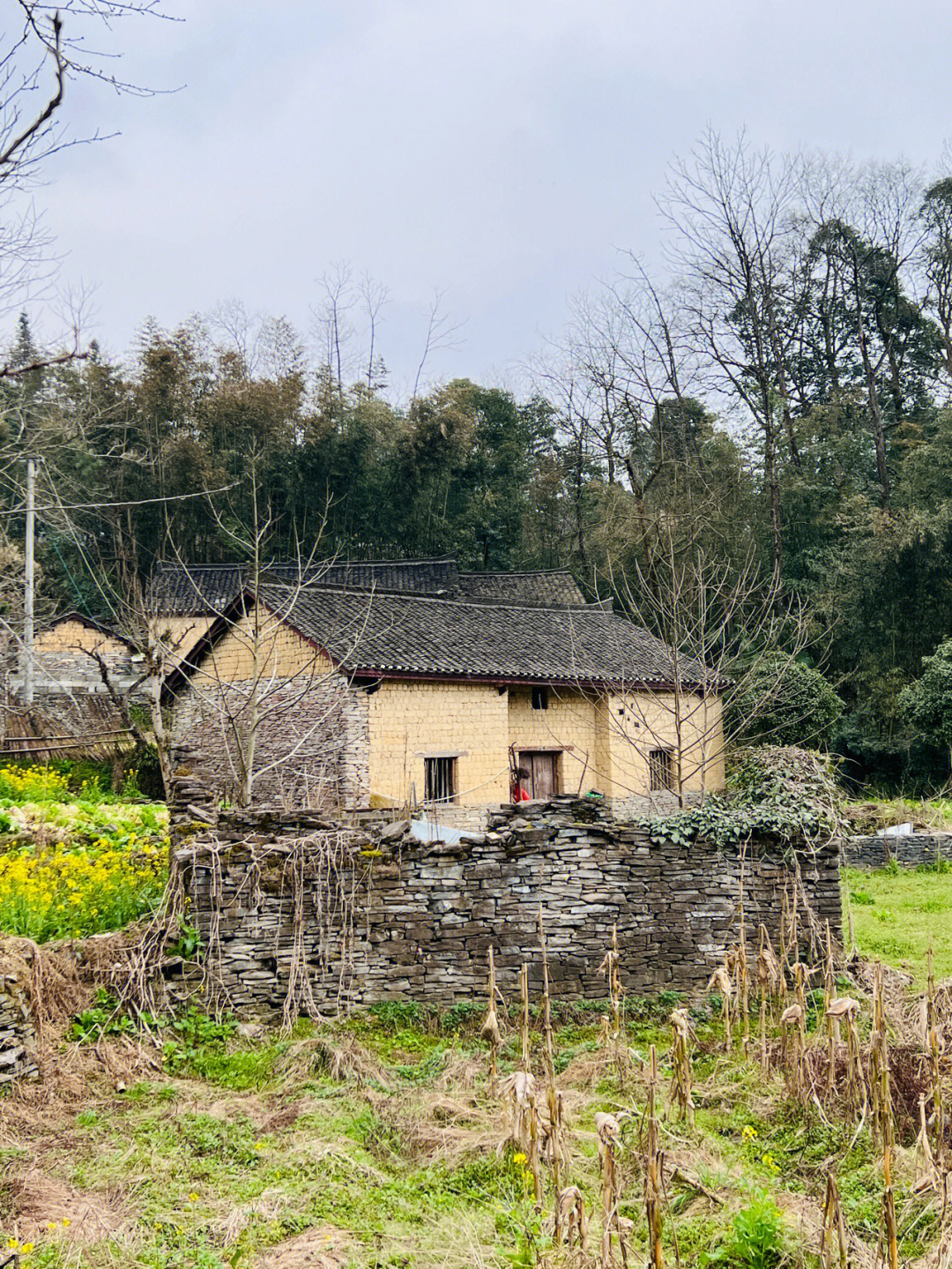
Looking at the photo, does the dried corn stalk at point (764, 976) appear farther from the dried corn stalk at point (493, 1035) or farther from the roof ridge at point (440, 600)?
the roof ridge at point (440, 600)

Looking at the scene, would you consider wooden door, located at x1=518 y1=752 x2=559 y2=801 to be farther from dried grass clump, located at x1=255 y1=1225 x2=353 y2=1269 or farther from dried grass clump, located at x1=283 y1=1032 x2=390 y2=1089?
dried grass clump, located at x1=255 y1=1225 x2=353 y2=1269

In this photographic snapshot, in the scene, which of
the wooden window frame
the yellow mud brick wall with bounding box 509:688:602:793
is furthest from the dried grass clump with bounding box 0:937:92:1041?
the yellow mud brick wall with bounding box 509:688:602:793

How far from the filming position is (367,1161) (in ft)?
16.5

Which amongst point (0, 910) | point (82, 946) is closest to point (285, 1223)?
point (82, 946)

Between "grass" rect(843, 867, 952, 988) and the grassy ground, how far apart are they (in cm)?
335

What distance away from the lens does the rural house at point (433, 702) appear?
1459cm

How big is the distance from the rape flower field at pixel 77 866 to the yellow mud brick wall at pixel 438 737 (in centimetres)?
406

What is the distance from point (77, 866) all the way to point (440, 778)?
8.57 m

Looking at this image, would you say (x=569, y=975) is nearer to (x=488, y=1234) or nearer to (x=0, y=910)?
(x=488, y=1234)

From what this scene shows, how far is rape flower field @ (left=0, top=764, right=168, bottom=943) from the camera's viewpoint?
22.4 feet

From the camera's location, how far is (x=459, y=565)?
31.9m

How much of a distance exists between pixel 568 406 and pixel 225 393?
12.3 meters

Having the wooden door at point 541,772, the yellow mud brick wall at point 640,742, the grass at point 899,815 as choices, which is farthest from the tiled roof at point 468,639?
the grass at point 899,815

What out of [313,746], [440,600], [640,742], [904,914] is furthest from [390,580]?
[904,914]
